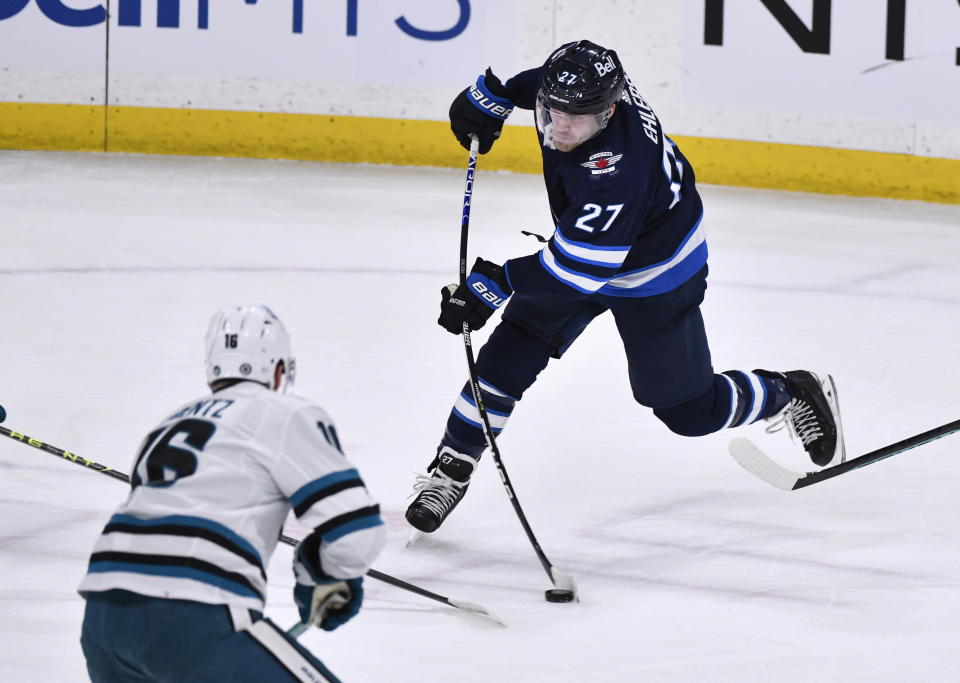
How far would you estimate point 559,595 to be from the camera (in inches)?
120

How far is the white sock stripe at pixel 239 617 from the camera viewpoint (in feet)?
6.29

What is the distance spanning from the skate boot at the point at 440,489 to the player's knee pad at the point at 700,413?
0.44 metres

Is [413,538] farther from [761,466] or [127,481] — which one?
[761,466]

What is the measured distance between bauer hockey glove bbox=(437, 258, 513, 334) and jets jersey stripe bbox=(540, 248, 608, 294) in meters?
0.10

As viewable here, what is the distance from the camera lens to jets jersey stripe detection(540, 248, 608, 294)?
3.12 m

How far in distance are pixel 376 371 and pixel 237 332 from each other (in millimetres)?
2555

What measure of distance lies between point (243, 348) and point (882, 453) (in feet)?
6.05

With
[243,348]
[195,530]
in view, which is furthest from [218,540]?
[243,348]

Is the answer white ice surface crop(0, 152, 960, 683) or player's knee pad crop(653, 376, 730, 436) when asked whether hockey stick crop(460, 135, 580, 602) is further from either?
player's knee pad crop(653, 376, 730, 436)

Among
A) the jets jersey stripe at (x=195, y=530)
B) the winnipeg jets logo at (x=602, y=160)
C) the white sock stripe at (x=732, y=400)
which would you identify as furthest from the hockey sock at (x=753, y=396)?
the jets jersey stripe at (x=195, y=530)

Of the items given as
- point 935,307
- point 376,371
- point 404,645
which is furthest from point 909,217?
point 404,645

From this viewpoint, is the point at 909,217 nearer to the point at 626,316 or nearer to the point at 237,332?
the point at 626,316

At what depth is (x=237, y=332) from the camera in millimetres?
2053

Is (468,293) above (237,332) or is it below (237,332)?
below
